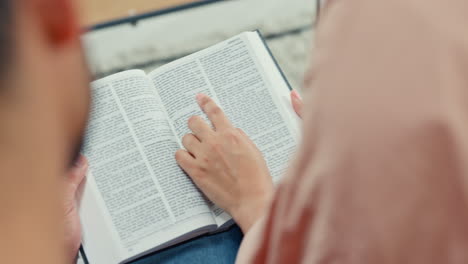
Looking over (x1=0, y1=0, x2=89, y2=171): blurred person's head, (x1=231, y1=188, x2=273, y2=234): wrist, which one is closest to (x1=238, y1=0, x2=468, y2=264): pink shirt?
(x1=0, y1=0, x2=89, y2=171): blurred person's head

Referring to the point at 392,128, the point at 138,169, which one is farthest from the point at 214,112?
the point at 392,128

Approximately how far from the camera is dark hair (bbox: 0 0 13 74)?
0.82 ft

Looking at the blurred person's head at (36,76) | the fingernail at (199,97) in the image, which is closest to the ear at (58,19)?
the blurred person's head at (36,76)

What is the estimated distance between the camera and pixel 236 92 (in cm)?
88

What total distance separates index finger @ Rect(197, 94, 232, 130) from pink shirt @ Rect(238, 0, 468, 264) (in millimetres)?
440

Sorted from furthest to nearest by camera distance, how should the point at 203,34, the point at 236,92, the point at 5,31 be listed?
the point at 203,34 → the point at 236,92 → the point at 5,31

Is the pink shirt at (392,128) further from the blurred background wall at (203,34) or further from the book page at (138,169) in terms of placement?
the blurred background wall at (203,34)

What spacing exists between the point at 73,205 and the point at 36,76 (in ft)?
1.77

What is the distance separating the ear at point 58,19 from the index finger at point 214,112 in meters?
0.58

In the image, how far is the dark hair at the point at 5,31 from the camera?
249mm

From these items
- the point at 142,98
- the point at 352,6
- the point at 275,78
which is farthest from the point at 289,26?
the point at 352,6

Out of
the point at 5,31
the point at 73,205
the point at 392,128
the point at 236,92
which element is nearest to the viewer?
the point at 5,31

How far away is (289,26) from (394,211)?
76 centimetres

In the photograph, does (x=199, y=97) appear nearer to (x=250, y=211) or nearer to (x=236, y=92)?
(x=236, y=92)
